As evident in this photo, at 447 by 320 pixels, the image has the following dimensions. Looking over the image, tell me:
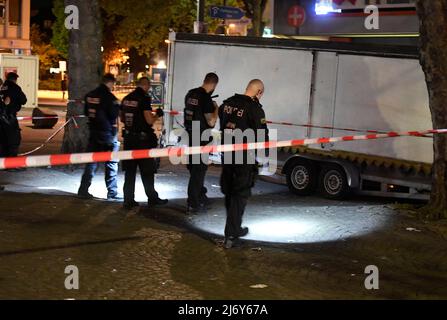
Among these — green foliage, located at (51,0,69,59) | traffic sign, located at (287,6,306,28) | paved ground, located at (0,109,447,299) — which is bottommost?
paved ground, located at (0,109,447,299)

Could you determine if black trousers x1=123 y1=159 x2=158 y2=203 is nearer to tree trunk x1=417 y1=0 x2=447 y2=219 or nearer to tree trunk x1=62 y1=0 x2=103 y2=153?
tree trunk x1=417 y1=0 x2=447 y2=219

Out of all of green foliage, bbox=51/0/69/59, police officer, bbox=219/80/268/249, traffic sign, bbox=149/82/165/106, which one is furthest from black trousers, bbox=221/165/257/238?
green foliage, bbox=51/0/69/59

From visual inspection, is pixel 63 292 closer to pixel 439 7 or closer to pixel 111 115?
pixel 111 115

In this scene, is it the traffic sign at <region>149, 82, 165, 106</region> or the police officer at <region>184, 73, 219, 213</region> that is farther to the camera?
the traffic sign at <region>149, 82, 165, 106</region>

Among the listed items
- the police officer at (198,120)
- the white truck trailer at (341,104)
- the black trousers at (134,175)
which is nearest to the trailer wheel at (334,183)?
the white truck trailer at (341,104)

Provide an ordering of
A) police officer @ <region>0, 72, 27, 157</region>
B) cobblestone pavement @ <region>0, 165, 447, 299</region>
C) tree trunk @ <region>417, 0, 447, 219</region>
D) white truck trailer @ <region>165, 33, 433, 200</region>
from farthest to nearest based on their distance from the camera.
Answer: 1. police officer @ <region>0, 72, 27, 157</region>
2. white truck trailer @ <region>165, 33, 433, 200</region>
3. tree trunk @ <region>417, 0, 447, 219</region>
4. cobblestone pavement @ <region>0, 165, 447, 299</region>

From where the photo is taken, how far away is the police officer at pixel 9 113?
42.5ft

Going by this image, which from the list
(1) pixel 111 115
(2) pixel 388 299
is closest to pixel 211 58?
(1) pixel 111 115

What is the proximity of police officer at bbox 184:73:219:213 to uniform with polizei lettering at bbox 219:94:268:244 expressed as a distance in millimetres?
1666

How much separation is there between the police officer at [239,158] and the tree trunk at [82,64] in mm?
6076

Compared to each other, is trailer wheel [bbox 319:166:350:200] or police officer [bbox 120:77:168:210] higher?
police officer [bbox 120:77:168:210]

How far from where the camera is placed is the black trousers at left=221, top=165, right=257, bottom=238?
7590 mm

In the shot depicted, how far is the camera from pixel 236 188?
299 inches

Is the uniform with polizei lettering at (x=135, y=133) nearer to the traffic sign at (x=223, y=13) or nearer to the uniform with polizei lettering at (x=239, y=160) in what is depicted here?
the uniform with polizei lettering at (x=239, y=160)
